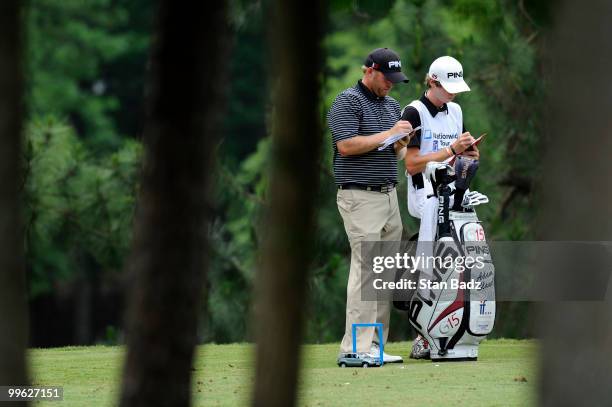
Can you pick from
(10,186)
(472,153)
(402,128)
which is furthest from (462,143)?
(10,186)

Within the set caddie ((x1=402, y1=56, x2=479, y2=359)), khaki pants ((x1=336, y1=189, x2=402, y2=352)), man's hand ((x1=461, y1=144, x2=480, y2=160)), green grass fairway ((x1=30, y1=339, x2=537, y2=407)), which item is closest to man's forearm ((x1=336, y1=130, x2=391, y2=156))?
khaki pants ((x1=336, y1=189, x2=402, y2=352))

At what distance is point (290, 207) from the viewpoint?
18.1 feet

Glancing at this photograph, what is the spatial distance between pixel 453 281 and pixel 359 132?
39.8 inches

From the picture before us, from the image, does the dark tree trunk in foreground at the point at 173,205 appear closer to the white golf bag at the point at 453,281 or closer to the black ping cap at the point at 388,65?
the black ping cap at the point at 388,65

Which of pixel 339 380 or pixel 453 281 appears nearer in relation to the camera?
pixel 339 380

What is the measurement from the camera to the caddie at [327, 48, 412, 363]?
10.1 meters

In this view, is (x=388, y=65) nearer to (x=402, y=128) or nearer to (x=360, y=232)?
A: (x=402, y=128)

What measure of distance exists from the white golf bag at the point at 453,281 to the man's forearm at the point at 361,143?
0.44 metres

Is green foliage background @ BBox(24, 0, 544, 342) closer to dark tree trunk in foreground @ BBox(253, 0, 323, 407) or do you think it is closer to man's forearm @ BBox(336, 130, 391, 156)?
man's forearm @ BBox(336, 130, 391, 156)

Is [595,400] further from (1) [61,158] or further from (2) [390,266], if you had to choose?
(1) [61,158]

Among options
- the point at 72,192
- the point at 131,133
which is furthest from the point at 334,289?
the point at 131,133

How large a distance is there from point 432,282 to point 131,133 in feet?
91.2

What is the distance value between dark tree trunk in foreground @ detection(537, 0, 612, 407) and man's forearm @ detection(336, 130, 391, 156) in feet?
14.2

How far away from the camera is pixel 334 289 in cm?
1750
